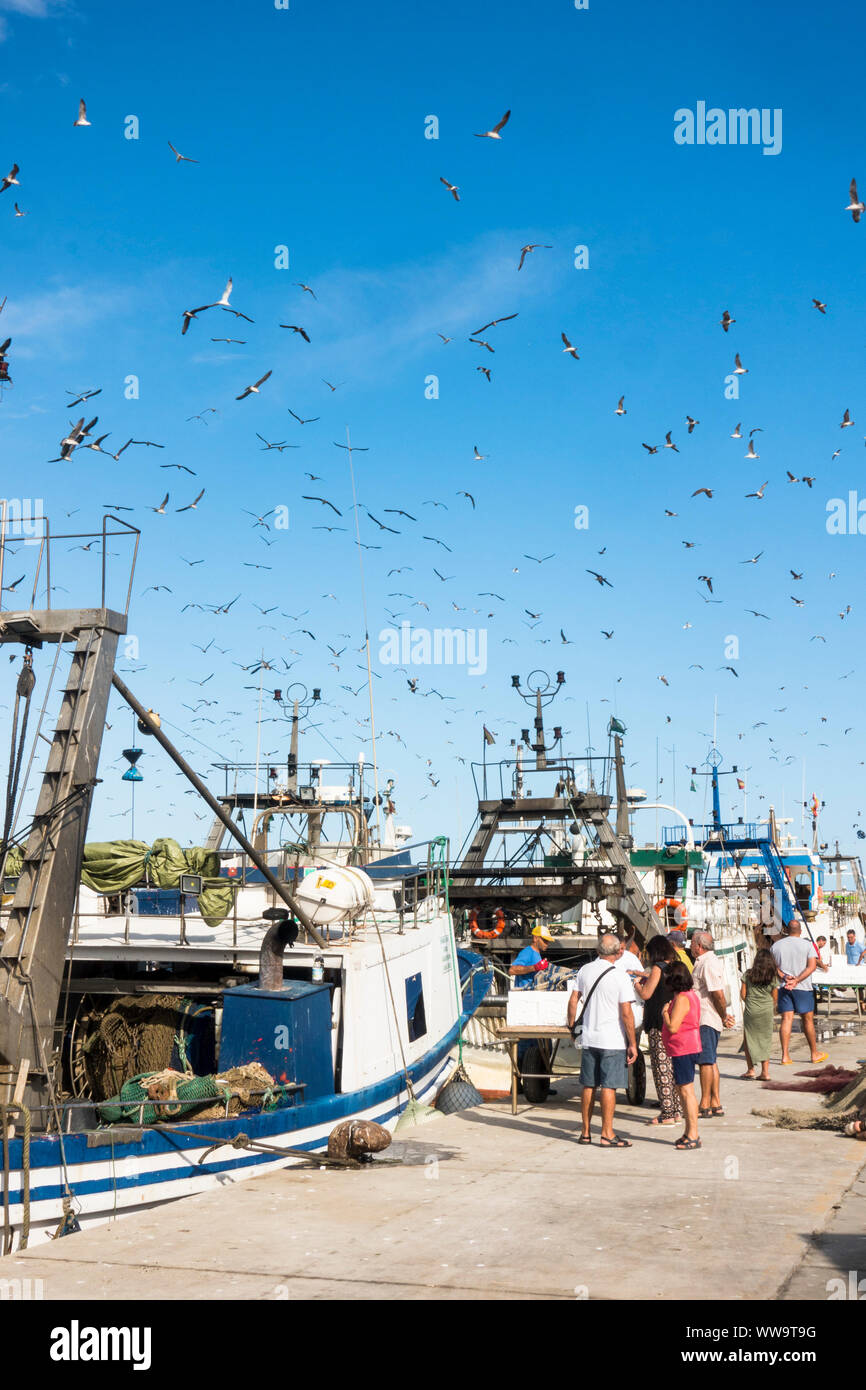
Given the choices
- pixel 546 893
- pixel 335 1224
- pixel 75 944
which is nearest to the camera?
pixel 335 1224

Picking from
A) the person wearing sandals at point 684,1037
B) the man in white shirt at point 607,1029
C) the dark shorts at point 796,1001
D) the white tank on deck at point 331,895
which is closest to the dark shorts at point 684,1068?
the person wearing sandals at point 684,1037

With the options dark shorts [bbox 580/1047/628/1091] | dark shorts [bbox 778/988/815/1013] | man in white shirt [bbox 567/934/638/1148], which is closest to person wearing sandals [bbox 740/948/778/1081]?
dark shorts [bbox 778/988/815/1013]

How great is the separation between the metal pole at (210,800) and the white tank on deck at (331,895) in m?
0.14

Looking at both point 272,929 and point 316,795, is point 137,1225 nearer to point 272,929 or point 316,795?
point 272,929

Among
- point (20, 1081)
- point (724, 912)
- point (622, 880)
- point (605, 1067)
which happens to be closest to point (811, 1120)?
point (605, 1067)

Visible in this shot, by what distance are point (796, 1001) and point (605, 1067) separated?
6237 mm

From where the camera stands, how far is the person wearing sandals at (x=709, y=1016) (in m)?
11.6

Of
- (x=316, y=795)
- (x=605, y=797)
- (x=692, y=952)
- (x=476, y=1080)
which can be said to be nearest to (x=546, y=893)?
(x=605, y=797)

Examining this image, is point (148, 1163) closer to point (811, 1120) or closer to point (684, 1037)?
point (684, 1037)

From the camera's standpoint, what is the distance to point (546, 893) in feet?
85.3

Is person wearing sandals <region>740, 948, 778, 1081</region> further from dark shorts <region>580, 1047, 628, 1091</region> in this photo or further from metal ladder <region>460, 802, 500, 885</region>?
metal ladder <region>460, 802, 500, 885</region>

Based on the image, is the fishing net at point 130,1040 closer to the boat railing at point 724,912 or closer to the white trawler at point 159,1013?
the white trawler at point 159,1013
